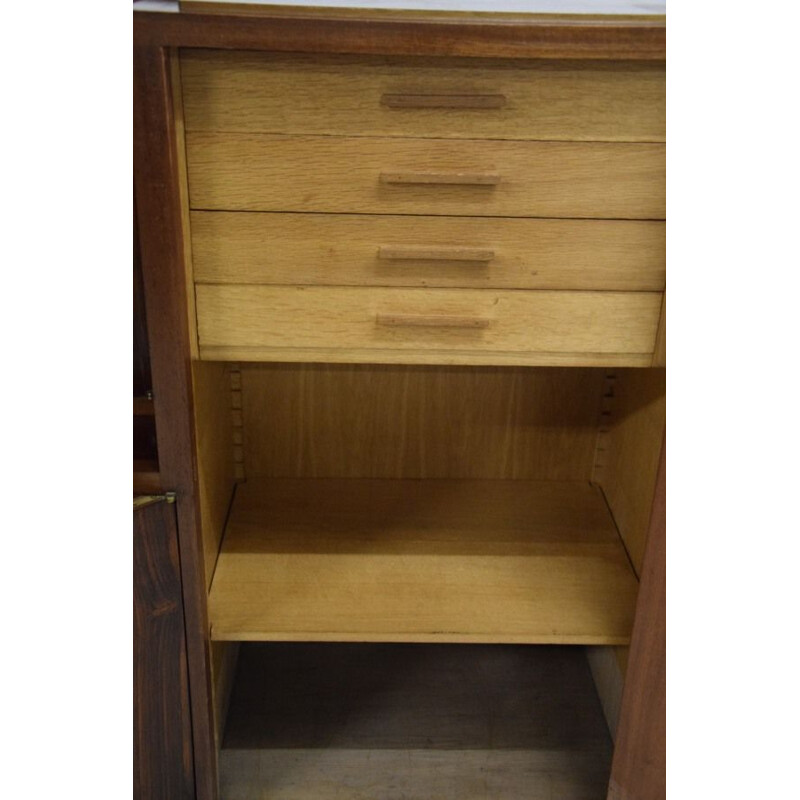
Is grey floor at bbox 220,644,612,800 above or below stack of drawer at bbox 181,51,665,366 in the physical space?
below

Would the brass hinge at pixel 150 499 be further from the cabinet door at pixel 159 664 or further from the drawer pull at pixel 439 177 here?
the drawer pull at pixel 439 177

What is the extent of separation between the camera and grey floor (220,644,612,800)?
1.27m

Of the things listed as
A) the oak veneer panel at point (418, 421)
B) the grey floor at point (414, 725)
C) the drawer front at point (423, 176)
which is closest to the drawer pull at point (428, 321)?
the drawer front at point (423, 176)

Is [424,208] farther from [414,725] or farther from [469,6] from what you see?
[414,725]

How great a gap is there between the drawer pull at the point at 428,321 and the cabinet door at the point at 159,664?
0.34 meters

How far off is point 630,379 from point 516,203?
1.72ft

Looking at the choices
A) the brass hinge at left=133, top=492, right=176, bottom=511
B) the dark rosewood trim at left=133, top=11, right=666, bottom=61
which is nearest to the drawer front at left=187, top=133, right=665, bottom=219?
the dark rosewood trim at left=133, top=11, right=666, bottom=61

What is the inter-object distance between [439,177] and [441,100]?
0.08m

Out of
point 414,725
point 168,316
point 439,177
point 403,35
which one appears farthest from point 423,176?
point 414,725

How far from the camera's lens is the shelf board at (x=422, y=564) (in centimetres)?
115

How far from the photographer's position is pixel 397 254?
94 centimetres

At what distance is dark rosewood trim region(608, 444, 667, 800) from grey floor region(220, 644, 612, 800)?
21 centimetres

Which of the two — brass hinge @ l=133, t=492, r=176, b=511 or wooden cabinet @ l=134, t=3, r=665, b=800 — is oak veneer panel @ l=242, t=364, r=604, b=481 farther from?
brass hinge @ l=133, t=492, r=176, b=511

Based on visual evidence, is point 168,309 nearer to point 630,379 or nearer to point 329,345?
point 329,345
